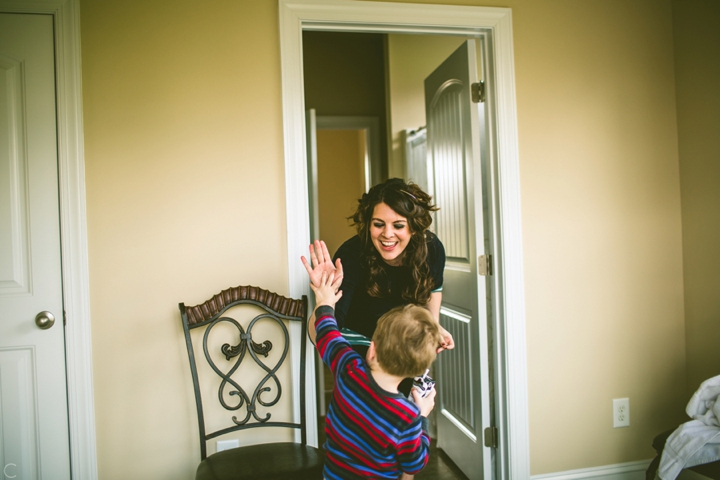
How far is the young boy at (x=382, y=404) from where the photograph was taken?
3.90ft

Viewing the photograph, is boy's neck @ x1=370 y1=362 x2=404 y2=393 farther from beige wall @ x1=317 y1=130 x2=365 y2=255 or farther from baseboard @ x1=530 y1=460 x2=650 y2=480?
beige wall @ x1=317 y1=130 x2=365 y2=255

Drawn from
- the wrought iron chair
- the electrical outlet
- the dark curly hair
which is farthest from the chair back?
the electrical outlet

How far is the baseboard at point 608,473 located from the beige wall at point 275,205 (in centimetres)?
3

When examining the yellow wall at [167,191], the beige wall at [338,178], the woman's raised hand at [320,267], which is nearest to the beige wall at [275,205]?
the yellow wall at [167,191]

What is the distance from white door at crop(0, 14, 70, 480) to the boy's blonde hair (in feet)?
4.27

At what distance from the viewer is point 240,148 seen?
1870mm

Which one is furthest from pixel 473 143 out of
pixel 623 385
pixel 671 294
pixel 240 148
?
pixel 623 385

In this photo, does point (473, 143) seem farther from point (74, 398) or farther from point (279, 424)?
point (74, 398)

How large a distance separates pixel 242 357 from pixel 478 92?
154 cm

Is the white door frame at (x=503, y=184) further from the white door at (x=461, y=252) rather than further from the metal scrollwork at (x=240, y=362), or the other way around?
the metal scrollwork at (x=240, y=362)

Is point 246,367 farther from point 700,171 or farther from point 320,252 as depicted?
point 700,171

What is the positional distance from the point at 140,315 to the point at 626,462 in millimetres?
2254

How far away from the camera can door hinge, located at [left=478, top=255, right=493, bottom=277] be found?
2111 mm

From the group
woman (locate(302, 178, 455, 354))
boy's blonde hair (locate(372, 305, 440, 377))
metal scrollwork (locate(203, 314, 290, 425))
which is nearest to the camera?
boy's blonde hair (locate(372, 305, 440, 377))
